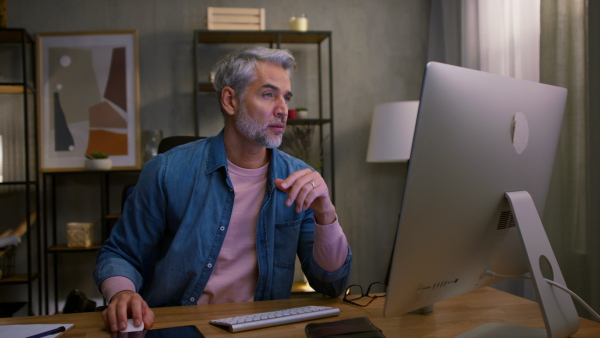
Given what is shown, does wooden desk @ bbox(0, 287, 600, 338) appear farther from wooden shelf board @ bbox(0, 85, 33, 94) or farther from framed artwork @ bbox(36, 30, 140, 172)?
wooden shelf board @ bbox(0, 85, 33, 94)

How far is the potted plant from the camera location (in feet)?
11.2

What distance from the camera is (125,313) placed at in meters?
1.05

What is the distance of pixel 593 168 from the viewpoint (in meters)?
2.15

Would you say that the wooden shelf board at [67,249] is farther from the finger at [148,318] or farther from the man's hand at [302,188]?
the man's hand at [302,188]

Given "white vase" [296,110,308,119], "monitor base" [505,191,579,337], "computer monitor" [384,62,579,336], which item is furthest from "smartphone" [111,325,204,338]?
"white vase" [296,110,308,119]

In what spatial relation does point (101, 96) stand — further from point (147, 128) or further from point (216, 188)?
point (216, 188)

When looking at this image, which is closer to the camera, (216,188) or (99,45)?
(216,188)

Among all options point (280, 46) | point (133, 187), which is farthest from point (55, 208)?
point (133, 187)

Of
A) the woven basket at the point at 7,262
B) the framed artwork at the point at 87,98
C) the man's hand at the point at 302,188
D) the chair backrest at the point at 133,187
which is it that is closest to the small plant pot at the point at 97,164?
the framed artwork at the point at 87,98

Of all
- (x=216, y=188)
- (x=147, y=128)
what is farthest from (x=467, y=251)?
(x=147, y=128)

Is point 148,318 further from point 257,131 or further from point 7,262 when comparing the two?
point 7,262

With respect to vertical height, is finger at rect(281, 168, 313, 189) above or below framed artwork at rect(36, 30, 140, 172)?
below

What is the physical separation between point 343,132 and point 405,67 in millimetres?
704

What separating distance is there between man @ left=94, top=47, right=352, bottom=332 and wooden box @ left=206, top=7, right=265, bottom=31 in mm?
2000
